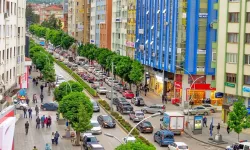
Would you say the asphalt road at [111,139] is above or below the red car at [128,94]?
→ below

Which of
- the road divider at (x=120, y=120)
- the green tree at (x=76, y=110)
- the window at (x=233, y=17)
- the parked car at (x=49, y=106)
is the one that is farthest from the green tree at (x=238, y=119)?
the parked car at (x=49, y=106)

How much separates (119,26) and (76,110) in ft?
274

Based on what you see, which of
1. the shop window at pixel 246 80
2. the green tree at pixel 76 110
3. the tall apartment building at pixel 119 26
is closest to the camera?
the green tree at pixel 76 110

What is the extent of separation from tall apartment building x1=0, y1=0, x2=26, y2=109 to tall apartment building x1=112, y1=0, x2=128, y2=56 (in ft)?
190

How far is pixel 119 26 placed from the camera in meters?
137

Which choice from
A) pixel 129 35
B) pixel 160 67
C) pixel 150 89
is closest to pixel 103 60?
pixel 129 35

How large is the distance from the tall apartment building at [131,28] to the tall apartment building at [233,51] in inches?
1952

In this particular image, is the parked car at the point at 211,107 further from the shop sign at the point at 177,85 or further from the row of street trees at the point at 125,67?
the row of street trees at the point at 125,67

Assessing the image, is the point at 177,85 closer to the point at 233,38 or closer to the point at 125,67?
the point at 125,67

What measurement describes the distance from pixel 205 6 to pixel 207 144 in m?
33.9

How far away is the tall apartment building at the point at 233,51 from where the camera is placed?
6600 cm

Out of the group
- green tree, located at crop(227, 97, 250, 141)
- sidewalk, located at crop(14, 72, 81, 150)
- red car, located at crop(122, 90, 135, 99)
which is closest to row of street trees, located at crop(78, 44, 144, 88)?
red car, located at crop(122, 90, 135, 99)

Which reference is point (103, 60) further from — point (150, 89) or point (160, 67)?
point (160, 67)

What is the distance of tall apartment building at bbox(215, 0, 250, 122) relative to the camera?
66.0 metres
